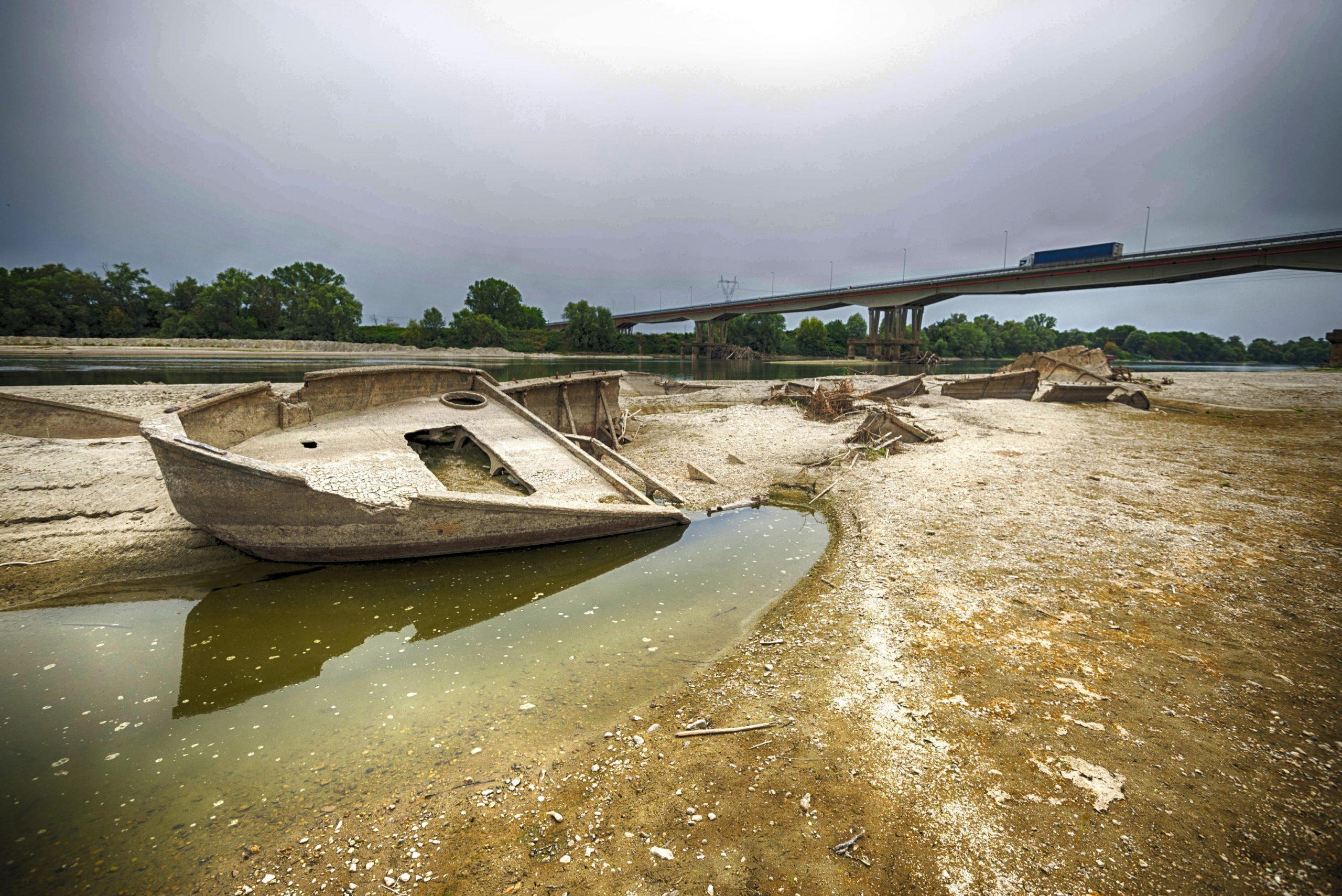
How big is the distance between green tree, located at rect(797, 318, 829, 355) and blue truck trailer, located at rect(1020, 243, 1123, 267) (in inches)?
1910

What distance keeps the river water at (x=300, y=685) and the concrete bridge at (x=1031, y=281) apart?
45.3 m

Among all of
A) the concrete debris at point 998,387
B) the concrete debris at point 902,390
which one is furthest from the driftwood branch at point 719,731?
the concrete debris at point 998,387

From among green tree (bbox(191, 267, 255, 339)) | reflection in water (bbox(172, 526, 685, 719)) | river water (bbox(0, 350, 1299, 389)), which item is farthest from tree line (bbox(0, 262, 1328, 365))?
reflection in water (bbox(172, 526, 685, 719))

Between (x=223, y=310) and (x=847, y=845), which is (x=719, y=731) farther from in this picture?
(x=223, y=310)

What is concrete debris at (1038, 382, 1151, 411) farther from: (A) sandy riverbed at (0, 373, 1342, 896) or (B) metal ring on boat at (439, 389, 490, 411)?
(B) metal ring on boat at (439, 389, 490, 411)

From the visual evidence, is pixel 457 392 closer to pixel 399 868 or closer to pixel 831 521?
pixel 831 521

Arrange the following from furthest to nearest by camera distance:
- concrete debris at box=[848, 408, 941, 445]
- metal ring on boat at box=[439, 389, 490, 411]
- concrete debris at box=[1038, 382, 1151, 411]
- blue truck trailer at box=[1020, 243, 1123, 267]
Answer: blue truck trailer at box=[1020, 243, 1123, 267] → concrete debris at box=[1038, 382, 1151, 411] → concrete debris at box=[848, 408, 941, 445] → metal ring on boat at box=[439, 389, 490, 411]

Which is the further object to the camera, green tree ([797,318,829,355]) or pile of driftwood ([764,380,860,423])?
green tree ([797,318,829,355])

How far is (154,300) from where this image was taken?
227ft

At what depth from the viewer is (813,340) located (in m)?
99.2

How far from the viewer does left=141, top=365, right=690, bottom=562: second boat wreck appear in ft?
19.9

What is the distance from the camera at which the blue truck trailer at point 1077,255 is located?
143ft

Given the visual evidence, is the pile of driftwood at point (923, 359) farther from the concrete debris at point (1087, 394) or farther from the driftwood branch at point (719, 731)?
the driftwood branch at point (719, 731)

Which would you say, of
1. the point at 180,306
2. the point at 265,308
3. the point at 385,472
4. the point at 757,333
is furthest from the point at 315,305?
the point at 385,472
